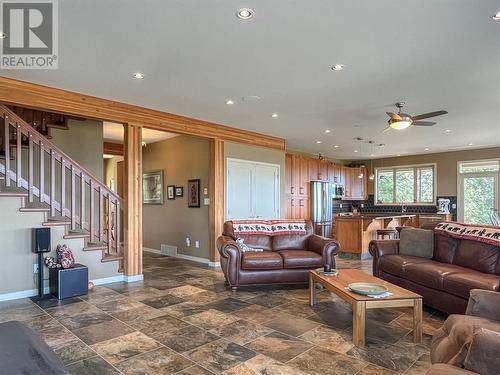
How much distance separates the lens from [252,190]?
6922 mm

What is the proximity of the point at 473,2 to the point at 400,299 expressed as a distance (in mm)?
2338

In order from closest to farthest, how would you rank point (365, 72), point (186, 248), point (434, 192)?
1. point (365, 72)
2. point (186, 248)
3. point (434, 192)

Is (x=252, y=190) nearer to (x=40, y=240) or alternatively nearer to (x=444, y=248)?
(x=444, y=248)

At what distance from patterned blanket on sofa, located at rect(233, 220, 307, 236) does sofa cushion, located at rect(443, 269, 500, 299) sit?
90.2 inches

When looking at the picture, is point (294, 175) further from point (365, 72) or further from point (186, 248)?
point (365, 72)

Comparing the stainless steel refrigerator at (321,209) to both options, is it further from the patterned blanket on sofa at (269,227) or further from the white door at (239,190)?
the patterned blanket on sofa at (269,227)

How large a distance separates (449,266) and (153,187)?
6270 millimetres

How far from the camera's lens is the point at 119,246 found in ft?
16.5

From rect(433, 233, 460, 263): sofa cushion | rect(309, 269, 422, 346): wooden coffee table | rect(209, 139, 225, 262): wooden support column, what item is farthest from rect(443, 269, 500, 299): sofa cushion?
rect(209, 139, 225, 262): wooden support column

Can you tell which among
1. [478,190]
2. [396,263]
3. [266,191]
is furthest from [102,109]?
[478,190]

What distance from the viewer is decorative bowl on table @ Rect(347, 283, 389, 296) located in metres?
2.84

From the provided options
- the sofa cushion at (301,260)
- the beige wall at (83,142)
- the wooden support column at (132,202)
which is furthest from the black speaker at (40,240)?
the sofa cushion at (301,260)

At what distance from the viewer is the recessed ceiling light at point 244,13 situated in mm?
2445

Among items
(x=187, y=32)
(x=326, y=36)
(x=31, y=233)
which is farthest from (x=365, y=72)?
(x=31, y=233)
